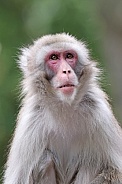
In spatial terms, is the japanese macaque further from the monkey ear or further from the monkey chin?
the monkey chin

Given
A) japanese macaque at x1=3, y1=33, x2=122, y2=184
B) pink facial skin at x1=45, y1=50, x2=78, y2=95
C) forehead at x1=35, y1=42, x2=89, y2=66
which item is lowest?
japanese macaque at x1=3, y1=33, x2=122, y2=184

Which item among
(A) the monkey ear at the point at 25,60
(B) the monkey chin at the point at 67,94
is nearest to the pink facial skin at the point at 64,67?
(B) the monkey chin at the point at 67,94

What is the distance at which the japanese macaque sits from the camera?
1253 centimetres

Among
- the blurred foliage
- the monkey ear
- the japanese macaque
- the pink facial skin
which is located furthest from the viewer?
the blurred foliage

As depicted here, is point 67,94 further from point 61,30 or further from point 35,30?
point 35,30

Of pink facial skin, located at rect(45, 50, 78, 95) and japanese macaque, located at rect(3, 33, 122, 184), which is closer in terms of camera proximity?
pink facial skin, located at rect(45, 50, 78, 95)

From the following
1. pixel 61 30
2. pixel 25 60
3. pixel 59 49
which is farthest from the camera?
pixel 61 30

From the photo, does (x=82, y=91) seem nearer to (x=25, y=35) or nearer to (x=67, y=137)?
(x=67, y=137)

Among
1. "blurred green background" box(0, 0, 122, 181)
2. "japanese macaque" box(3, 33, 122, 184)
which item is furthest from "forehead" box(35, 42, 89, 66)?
"blurred green background" box(0, 0, 122, 181)

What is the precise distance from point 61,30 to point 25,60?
6.78 metres

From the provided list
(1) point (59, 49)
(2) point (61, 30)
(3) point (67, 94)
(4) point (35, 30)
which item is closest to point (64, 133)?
(3) point (67, 94)

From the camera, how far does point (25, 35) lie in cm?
2173

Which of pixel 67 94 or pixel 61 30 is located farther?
pixel 61 30

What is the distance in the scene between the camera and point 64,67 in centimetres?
1218
